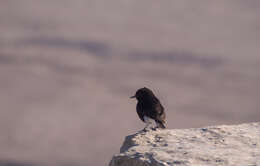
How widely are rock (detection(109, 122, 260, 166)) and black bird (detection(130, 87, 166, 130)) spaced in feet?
4.83

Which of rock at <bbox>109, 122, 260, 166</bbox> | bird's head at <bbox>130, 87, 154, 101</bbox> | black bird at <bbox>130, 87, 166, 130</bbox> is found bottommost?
rock at <bbox>109, 122, 260, 166</bbox>

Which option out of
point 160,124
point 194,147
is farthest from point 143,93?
point 194,147

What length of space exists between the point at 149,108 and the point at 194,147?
329cm

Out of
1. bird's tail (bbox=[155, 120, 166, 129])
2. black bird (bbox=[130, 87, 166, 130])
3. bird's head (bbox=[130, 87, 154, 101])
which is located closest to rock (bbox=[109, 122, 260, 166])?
bird's tail (bbox=[155, 120, 166, 129])

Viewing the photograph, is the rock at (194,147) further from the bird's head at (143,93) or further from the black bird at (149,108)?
the bird's head at (143,93)

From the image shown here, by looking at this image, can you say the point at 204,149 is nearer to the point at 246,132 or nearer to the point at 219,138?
the point at 219,138

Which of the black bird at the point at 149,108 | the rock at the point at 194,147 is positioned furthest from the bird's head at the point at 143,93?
the rock at the point at 194,147

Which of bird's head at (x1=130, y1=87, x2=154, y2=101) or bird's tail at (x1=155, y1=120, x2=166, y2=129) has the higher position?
bird's head at (x1=130, y1=87, x2=154, y2=101)

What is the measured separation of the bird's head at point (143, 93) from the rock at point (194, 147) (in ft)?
7.16

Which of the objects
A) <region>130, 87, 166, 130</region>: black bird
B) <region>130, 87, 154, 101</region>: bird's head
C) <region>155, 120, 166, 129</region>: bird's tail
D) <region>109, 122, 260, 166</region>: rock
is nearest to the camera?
<region>109, 122, 260, 166</region>: rock

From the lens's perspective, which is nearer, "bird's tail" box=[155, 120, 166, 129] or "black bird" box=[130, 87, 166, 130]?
"bird's tail" box=[155, 120, 166, 129]

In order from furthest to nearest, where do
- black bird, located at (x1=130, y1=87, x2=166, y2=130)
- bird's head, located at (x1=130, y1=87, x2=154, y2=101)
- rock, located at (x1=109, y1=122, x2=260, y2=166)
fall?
bird's head, located at (x1=130, y1=87, x2=154, y2=101), black bird, located at (x1=130, y1=87, x2=166, y2=130), rock, located at (x1=109, y1=122, x2=260, y2=166)

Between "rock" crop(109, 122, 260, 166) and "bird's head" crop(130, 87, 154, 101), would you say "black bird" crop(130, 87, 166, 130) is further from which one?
"rock" crop(109, 122, 260, 166)

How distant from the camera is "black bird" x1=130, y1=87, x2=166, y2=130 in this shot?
1271 centimetres
